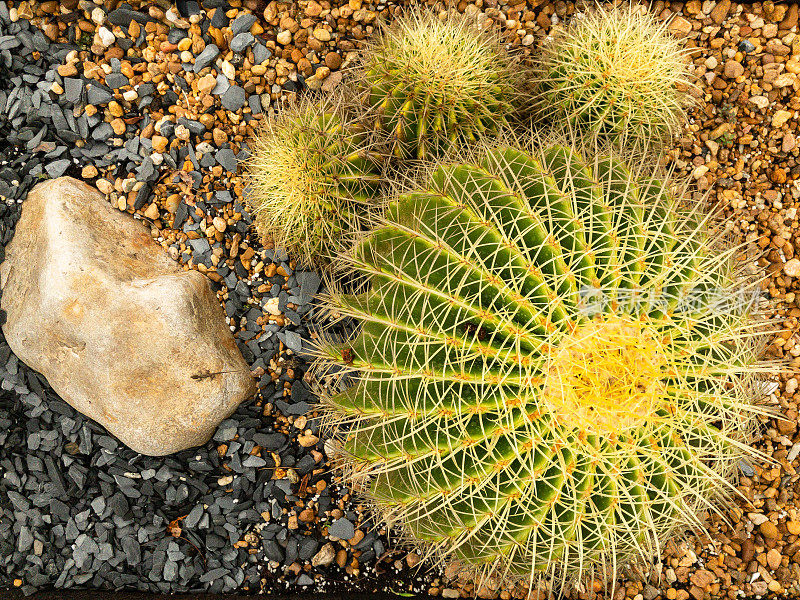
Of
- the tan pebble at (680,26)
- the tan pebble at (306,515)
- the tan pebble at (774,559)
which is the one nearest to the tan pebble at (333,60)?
the tan pebble at (680,26)

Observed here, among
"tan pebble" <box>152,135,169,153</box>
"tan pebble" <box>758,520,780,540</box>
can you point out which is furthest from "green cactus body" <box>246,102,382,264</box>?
"tan pebble" <box>758,520,780,540</box>

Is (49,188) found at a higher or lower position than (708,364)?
lower

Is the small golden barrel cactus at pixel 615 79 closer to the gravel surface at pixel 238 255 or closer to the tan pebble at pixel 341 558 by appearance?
the gravel surface at pixel 238 255

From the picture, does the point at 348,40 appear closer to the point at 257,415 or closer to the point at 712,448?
the point at 257,415

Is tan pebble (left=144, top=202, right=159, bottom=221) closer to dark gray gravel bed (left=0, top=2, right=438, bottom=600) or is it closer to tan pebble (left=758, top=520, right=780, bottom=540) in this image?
dark gray gravel bed (left=0, top=2, right=438, bottom=600)

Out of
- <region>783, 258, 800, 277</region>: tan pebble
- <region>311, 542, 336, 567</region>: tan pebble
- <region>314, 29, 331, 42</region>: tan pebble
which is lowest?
<region>311, 542, 336, 567</region>: tan pebble

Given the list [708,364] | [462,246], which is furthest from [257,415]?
[708,364]

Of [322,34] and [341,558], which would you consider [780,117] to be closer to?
[322,34]
